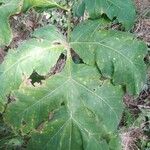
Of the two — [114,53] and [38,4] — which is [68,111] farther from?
[38,4]

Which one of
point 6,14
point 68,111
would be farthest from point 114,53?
point 6,14

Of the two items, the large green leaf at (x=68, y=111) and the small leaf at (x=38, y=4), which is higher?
the small leaf at (x=38, y=4)

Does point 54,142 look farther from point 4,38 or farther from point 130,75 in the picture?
point 4,38

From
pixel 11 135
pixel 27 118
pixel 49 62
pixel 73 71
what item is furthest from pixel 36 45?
pixel 11 135

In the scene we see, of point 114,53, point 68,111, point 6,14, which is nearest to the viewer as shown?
point 68,111

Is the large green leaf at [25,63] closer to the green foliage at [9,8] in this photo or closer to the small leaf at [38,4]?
the green foliage at [9,8]

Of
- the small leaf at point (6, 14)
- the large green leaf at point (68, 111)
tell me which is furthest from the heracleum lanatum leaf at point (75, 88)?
the small leaf at point (6, 14)
